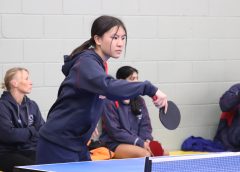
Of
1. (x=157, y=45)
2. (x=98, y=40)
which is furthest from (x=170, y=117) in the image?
(x=157, y=45)

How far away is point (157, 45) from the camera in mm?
6840

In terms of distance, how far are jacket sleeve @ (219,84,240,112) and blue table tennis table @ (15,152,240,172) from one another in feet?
11.5

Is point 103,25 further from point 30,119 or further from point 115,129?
point 115,129

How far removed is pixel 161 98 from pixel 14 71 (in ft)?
9.58

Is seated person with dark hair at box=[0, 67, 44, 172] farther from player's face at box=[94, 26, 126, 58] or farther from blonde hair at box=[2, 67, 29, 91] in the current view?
player's face at box=[94, 26, 126, 58]

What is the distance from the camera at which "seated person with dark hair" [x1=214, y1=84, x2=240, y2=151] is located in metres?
6.82

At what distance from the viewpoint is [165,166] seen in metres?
2.88

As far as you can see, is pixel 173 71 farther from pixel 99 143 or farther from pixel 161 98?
pixel 161 98

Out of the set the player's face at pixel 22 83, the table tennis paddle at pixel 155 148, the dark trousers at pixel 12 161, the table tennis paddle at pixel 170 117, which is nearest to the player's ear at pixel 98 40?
the table tennis paddle at pixel 170 117

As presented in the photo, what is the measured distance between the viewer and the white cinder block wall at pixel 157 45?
6.09m

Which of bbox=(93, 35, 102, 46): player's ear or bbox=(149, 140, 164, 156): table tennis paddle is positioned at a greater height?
bbox=(93, 35, 102, 46): player's ear

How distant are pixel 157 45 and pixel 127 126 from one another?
105 centimetres

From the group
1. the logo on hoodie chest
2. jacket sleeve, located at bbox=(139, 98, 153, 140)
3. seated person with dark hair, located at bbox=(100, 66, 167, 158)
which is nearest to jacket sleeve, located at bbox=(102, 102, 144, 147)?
seated person with dark hair, located at bbox=(100, 66, 167, 158)

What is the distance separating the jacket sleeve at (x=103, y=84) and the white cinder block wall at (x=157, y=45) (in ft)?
8.73
